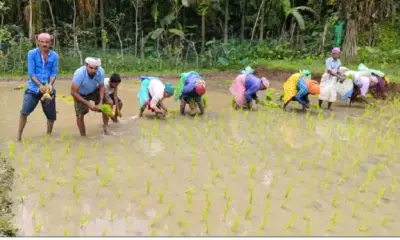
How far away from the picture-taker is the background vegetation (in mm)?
14227

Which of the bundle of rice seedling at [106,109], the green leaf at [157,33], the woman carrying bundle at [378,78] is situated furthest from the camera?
the green leaf at [157,33]

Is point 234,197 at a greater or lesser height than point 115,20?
lesser

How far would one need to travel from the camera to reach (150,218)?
3.73m

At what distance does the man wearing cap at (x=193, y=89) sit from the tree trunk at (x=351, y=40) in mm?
7653

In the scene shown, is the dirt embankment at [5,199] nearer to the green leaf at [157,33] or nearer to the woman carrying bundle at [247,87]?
the woman carrying bundle at [247,87]

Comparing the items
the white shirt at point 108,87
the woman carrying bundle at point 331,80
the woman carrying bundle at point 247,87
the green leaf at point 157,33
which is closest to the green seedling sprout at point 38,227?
the white shirt at point 108,87

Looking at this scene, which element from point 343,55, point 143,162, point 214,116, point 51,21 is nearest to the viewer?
point 143,162

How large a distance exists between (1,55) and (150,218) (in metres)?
12.2

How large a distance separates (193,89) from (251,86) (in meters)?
1.13

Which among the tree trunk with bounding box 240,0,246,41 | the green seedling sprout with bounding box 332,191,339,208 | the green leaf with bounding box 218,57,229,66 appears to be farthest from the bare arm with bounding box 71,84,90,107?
the tree trunk with bounding box 240,0,246,41

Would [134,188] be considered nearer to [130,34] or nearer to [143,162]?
[143,162]

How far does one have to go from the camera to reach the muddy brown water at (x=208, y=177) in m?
3.68

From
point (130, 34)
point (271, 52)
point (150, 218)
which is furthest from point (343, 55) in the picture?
point (150, 218)

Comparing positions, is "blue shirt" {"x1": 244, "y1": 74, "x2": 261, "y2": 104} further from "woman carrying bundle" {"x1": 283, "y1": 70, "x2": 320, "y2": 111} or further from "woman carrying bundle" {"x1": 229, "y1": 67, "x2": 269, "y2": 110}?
"woman carrying bundle" {"x1": 283, "y1": 70, "x2": 320, "y2": 111}
